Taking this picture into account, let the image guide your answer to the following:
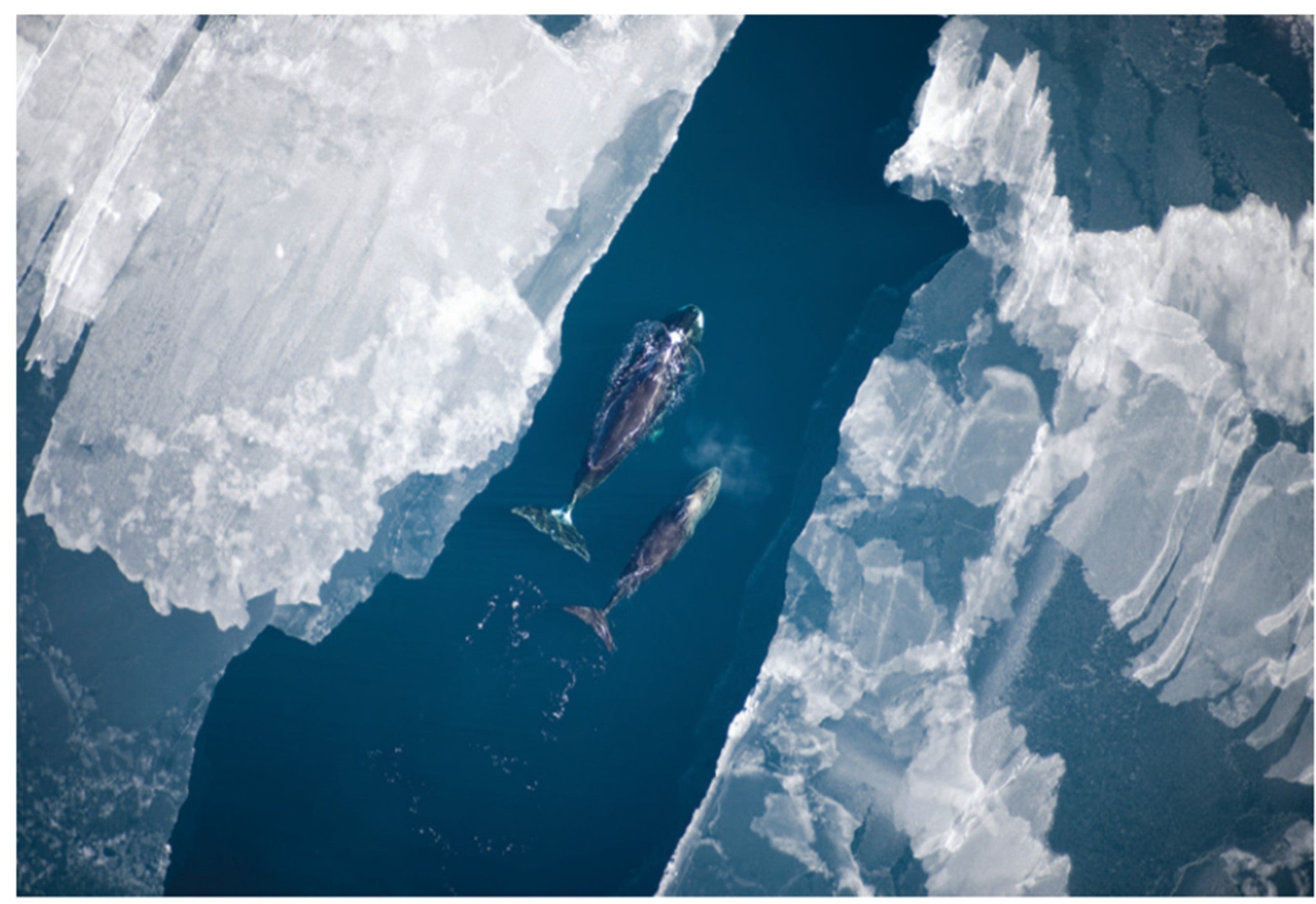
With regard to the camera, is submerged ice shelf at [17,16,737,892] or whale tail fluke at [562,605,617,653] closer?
submerged ice shelf at [17,16,737,892]

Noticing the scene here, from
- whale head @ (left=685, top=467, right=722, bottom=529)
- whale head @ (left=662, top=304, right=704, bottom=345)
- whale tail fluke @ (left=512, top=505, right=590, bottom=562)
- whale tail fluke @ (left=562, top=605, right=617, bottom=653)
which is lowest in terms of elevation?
whale tail fluke @ (left=562, top=605, right=617, bottom=653)

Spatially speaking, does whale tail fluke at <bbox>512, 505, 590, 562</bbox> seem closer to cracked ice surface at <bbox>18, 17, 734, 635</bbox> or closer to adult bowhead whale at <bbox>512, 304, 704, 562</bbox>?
adult bowhead whale at <bbox>512, 304, 704, 562</bbox>

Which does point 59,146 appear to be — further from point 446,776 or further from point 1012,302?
point 1012,302

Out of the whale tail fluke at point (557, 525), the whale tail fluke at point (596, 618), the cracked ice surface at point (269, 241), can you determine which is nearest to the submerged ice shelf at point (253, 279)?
the cracked ice surface at point (269, 241)

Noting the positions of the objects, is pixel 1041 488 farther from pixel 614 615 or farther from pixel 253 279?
pixel 253 279

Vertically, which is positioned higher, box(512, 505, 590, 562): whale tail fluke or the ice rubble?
the ice rubble

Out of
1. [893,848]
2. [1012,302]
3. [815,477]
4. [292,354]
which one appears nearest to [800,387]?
[815,477]

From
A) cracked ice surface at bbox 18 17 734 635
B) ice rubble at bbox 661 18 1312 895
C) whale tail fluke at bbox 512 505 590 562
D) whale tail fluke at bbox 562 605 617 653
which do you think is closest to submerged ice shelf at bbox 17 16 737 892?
cracked ice surface at bbox 18 17 734 635
